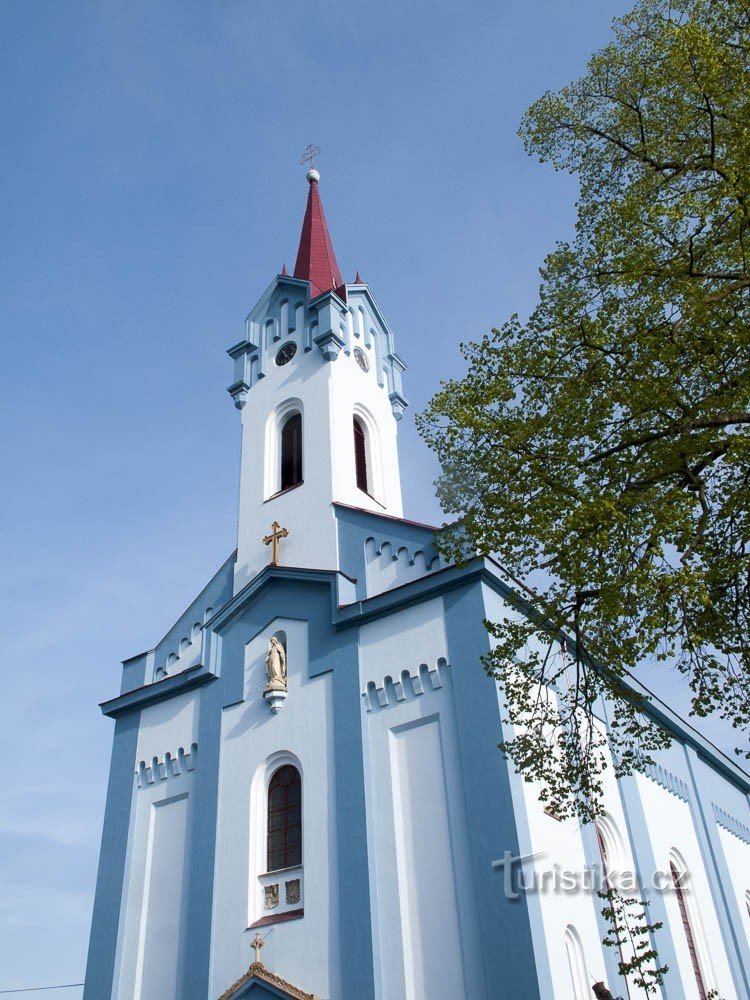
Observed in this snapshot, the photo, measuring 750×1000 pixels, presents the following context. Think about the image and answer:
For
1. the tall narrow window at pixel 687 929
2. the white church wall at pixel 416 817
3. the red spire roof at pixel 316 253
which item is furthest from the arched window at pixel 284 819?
the red spire roof at pixel 316 253

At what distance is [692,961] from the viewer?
1834 centimetres

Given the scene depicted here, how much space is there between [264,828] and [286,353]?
10686 millimetres

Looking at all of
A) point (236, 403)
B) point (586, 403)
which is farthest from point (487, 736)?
point (236, 403)

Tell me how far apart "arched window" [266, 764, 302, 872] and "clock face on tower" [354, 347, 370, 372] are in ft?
31.5

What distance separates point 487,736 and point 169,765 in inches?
274

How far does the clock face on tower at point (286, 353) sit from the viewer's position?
2138 centimetres

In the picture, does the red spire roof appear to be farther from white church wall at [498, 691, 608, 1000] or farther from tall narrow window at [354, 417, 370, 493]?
white church wall at [498, 691, 608, 1000]

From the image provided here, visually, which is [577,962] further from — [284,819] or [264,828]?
[264,828]

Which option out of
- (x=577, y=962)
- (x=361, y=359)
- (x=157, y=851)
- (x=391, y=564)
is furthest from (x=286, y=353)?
(x=577, y=962)

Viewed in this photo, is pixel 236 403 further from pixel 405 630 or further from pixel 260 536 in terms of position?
pixel 405 630

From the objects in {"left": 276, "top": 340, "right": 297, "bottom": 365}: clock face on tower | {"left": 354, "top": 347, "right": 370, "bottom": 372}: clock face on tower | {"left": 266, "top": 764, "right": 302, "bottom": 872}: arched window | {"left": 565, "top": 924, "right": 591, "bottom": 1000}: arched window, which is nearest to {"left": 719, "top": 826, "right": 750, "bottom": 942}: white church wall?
{"left": 565, "top": 924, "right": 591, "bottom": 1000}: arched window

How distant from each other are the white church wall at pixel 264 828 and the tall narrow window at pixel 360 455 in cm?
404

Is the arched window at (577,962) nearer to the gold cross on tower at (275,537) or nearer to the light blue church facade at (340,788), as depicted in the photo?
the light blue church facade at (340,788)

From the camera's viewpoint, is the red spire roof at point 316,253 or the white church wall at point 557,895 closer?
the white church wall at point 557,895
